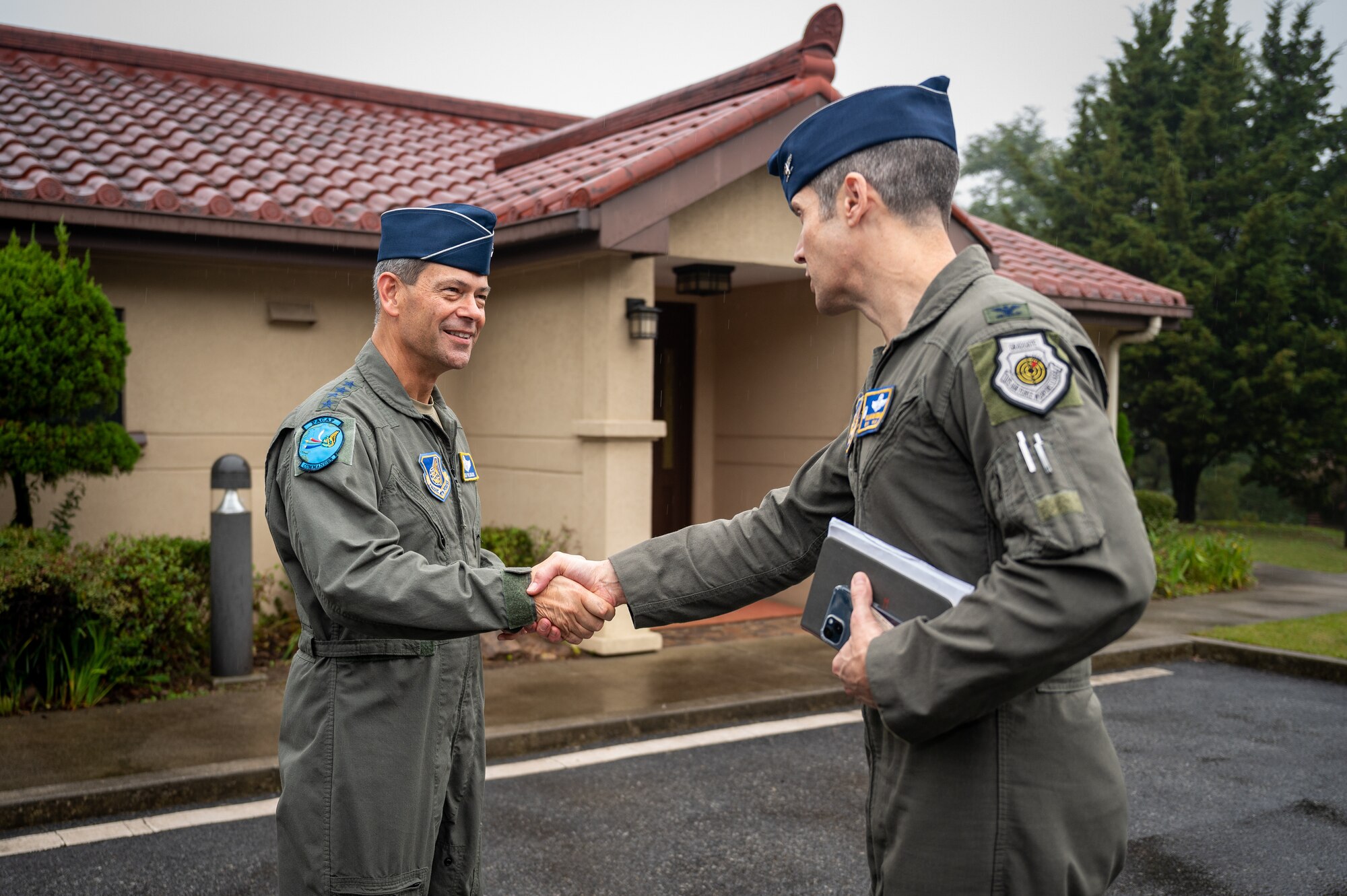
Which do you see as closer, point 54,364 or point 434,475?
point 434,475

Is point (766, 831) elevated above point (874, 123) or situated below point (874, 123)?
below

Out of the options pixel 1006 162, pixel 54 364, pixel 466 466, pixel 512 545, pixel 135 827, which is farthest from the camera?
pixel 1006 162

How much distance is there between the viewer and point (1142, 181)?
24.1 meters

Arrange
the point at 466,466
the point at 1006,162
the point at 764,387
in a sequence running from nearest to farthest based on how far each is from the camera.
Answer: the point at 466,466
the point at 764,387
the point at 1006,162

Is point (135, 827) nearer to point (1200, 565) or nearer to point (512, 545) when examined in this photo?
point (512, 545)

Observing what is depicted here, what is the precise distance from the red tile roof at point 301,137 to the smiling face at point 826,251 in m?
5.81

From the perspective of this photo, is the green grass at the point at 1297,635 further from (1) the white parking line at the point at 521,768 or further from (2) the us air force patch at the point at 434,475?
(2) the us air force patch at the point at 434,475

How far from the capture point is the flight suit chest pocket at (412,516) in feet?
9.05

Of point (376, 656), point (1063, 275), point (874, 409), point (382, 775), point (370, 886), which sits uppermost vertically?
point (1063, 275)

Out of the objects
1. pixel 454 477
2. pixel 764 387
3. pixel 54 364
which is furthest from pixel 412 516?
pixel 764 387

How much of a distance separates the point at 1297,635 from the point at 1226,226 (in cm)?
1616

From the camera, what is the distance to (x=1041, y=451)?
65.2 inches

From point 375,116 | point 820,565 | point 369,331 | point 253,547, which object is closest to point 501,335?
Result: point 369,331

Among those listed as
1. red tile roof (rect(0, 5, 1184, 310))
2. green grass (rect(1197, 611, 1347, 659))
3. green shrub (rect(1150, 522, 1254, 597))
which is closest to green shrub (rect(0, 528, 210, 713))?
red tile roof (rect(0, 5, 1184, 310))
